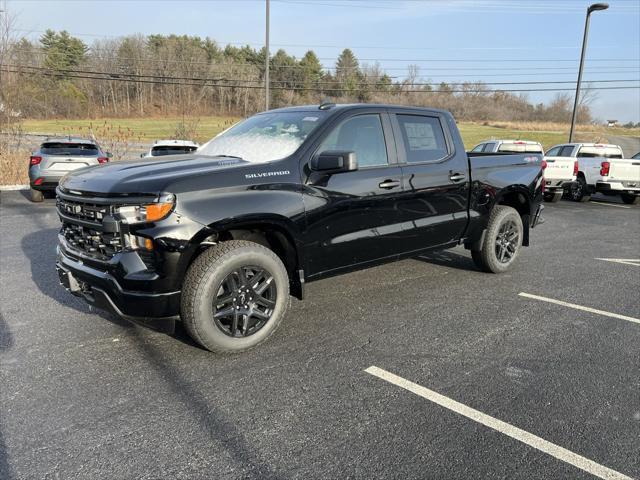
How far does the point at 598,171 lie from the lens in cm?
1412

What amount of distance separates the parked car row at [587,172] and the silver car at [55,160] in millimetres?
10919

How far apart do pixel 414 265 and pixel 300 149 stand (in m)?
2.97

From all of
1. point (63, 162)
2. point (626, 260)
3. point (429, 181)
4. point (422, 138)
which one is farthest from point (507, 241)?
point (63, 162)

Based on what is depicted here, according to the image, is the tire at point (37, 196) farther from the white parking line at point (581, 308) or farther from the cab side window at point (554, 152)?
the cab side window at point (554, 152)

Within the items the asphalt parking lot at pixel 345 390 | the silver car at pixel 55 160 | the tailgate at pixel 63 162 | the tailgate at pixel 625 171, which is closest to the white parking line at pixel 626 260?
the asphalt parking lot at pixel 345 390

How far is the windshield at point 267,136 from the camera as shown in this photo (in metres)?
4.05

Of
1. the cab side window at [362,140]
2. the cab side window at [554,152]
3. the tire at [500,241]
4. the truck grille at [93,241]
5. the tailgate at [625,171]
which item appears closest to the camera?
the truck grille at [93,241]

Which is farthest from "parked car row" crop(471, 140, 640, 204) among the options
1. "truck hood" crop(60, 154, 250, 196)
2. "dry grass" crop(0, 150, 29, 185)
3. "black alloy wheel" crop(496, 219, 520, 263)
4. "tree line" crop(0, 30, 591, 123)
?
"tree line" crop(0, 30, 591, 123)

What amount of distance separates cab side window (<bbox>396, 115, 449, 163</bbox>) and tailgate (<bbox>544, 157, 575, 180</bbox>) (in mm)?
10145

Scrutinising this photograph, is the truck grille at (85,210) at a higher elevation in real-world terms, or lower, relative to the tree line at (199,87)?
lower

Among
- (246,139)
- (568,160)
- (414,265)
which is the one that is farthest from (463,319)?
(568,160)

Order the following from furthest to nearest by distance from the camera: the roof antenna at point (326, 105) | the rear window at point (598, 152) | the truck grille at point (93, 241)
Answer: the rear window at point (598, 152) < the roof antenna at point (326, 105) < the truck grille at point (93, 241)

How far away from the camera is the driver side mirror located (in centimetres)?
377

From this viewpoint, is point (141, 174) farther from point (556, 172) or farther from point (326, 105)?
point (556, 172)
